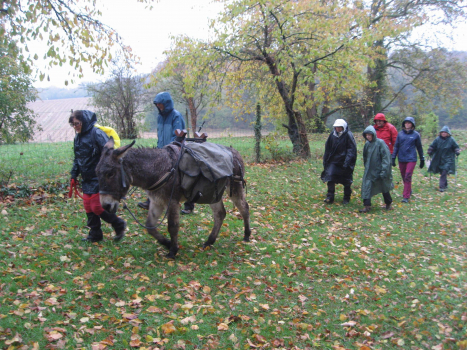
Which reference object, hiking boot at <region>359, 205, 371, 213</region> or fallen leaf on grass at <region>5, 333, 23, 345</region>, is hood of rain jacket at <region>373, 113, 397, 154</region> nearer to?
hiking boot at <region>359, 205, 371, 213</region>

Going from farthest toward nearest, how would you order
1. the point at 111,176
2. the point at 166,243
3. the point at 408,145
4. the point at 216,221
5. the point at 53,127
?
1. the point at 53,127
2. the point at 408,145
3. the point at 216,221
4. the point at 166,243
5. the point at 111,176

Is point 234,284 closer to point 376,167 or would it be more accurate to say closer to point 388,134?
point 376,167

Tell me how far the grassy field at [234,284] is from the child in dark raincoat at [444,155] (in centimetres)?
379

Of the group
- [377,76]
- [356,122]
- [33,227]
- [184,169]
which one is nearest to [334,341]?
[184,169]

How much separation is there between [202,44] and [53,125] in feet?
39.8

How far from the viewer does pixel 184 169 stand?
190 inches

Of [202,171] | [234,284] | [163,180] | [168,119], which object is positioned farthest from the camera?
[168,119]

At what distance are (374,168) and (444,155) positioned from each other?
4171 mm

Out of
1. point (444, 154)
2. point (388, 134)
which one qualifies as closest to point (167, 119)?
point (388, 134)

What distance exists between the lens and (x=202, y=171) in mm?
4832

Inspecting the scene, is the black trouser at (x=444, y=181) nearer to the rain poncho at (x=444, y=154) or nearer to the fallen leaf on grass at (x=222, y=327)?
the rain poncho at (x=444, y=154)

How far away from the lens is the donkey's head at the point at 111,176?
4.18 m

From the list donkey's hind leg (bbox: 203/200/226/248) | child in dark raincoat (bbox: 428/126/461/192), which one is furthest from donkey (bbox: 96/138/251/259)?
child in dark raincoat (bbox: 428/126/461/192)

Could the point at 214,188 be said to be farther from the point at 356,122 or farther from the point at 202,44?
the point at 356,122
